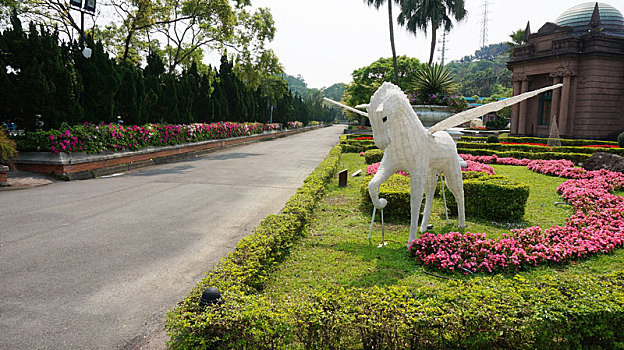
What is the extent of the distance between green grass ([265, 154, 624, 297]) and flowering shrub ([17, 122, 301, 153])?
868cm

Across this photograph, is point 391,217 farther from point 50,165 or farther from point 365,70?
point 365,70

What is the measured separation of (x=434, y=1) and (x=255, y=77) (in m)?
15.3

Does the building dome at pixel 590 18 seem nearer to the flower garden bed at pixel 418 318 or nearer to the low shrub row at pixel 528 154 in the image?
the low shrub row at pixel 528 154

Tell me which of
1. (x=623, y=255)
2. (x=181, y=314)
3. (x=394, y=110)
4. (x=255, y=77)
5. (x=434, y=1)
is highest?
(x=434, y=1)

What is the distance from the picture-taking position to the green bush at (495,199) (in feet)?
22.7

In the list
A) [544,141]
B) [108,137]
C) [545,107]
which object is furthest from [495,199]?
[545,107]

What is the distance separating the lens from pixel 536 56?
26.2m

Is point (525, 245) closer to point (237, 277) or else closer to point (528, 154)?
point (237, 277)

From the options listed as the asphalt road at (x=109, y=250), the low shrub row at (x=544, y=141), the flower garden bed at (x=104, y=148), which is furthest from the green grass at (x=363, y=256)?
the low shrub row at (x=544, y=141)

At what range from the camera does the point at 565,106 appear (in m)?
25.0

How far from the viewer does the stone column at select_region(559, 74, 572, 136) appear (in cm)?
2491

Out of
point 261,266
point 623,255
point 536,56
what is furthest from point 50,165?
point 536,56

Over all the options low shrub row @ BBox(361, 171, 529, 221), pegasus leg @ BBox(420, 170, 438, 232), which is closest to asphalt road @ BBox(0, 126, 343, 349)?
low shrub row @ BBox(361, 171, 529, 221)

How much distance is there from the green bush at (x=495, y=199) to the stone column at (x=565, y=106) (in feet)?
73.8
